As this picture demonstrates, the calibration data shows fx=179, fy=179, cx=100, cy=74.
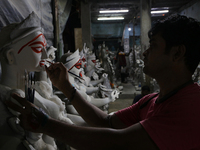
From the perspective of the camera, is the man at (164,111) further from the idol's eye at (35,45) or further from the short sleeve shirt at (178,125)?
the idol's eye at (35,45)

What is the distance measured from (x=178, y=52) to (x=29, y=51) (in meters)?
1.04

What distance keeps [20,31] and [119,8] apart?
27.8ft

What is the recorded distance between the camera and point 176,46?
1.00m

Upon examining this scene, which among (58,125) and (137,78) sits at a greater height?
(58,125)

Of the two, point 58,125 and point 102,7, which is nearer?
point 58,125

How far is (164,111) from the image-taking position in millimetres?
899

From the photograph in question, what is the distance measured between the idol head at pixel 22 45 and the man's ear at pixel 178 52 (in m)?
0.97

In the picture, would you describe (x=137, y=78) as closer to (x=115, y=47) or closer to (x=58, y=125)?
(x=115, y=47)

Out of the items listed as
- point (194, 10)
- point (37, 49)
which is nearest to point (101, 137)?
point (37, 49)

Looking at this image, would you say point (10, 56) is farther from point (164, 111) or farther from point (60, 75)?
point (164, 111)

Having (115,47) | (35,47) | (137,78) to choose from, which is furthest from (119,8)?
(35,47)

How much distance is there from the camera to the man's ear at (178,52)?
0.99 m

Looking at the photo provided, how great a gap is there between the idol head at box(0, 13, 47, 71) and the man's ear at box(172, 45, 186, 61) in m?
0.97

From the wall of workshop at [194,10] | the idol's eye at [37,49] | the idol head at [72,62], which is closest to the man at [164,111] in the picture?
the idol's eye at [37,49]
